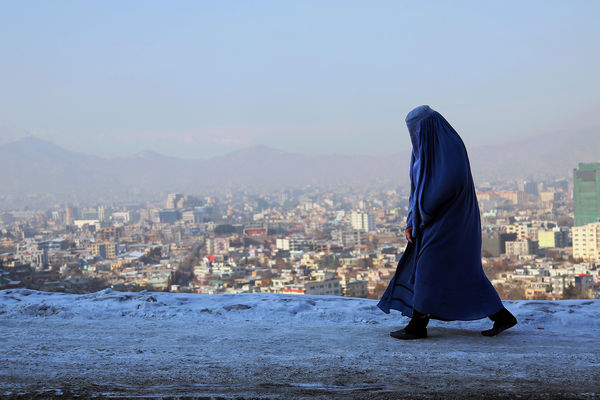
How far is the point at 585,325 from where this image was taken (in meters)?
2.99

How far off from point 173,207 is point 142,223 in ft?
28.9

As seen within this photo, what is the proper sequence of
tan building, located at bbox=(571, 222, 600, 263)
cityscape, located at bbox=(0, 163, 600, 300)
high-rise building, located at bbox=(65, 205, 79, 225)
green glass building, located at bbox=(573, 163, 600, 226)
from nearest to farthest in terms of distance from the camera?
1. cityscape, located at bbox=(0, 163, 600, 300)
2. tan building, located at bbox=(571, 222, 600, 263)
3. green glass building, located at bbox=(573, 163, 600, 226)
4. high-rise building, located at bbox=(65, 205, 79, 225)

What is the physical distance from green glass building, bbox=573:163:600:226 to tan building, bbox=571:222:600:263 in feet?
24.7

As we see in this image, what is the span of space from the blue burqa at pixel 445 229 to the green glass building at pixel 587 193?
1371 inches

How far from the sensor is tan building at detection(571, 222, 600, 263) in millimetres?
24672

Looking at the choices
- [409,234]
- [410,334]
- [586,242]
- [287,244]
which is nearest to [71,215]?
[287,244]

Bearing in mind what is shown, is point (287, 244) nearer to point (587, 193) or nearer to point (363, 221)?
point (363, 221)

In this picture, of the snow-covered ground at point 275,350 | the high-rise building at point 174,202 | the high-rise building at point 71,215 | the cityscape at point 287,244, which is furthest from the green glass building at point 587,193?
the snow-covered ground at point 275,350

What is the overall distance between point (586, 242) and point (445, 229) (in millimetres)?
26165

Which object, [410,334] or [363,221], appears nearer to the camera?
[410,334]

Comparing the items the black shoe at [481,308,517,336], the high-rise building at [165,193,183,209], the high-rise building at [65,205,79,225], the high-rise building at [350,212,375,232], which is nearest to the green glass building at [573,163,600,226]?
the high-rise building at [350,212,375,232]

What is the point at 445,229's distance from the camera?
2.62 metres

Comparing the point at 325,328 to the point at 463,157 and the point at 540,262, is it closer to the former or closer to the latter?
the point at 463,157

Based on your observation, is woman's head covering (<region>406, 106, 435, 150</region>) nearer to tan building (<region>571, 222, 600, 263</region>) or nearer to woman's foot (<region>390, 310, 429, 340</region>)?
woman's foot (<region>390, 310, 429, 340</region>)
